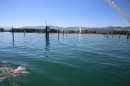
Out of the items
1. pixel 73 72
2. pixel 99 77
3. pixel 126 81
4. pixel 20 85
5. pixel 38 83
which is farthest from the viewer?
pixel 73 72

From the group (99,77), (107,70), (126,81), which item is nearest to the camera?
(126,81)

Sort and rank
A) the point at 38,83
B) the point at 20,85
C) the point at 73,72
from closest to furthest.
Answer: the point at 20,85 → the point at 38,83 → the point at 73,72

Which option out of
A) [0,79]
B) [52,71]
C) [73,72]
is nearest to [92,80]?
[73,72]

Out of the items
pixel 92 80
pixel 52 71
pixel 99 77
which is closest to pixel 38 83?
pixel 52 71

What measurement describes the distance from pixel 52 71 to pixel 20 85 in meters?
3.41

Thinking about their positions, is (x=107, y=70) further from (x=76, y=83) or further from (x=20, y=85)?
(x=20, y=85)

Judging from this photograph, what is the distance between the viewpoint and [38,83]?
844 cm

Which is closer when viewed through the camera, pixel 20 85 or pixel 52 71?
pixel 20 85

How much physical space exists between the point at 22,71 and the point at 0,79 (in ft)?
6.48

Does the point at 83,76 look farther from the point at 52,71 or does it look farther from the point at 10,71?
the point at 10,71

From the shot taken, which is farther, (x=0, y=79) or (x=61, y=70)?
(x=61, y=70)

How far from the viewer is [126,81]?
358 inches

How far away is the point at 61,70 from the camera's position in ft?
36.3

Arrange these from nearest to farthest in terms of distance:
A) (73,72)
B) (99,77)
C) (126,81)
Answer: (126,81), (99,77), (73,72)
